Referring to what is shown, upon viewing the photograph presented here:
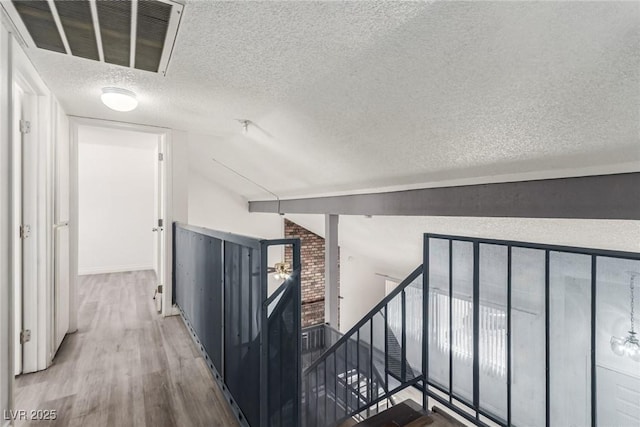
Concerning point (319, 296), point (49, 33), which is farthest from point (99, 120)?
point (319, 296)

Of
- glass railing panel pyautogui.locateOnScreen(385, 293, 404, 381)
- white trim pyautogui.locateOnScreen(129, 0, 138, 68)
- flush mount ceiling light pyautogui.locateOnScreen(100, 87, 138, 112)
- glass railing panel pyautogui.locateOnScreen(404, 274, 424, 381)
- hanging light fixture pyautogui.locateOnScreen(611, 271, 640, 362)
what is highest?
white trim pyautogui.locateOnScreen(129, 0, 138, 68)

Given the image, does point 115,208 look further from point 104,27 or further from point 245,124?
point 104,27

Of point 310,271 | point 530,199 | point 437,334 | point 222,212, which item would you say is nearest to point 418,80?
point 530,199

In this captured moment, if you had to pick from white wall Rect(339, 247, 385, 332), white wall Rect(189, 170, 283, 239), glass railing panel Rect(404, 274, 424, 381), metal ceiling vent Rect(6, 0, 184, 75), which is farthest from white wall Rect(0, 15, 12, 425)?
white wall Rect(339, 247, 385, 332)

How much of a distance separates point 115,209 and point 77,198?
3442 mm

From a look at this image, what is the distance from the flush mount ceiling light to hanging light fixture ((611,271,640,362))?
137 inches

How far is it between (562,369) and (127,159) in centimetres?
696

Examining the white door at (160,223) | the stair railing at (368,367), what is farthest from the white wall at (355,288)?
the white door at (160,223)

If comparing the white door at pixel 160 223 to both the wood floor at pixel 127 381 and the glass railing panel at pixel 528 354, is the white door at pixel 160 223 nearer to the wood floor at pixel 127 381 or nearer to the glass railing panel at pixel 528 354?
the wood floor at pixel 127 381

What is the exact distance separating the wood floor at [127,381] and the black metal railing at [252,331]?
0.52 ft

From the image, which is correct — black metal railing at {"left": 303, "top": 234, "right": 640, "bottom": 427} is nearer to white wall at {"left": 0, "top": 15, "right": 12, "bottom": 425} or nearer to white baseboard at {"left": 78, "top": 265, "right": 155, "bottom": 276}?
white wall at {"left": 0, "top": 15, "right": 12, "bottom": 425}

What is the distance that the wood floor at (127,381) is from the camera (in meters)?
1.71

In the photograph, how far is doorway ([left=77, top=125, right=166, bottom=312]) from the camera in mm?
5723

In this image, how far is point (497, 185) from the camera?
86.4 inches
